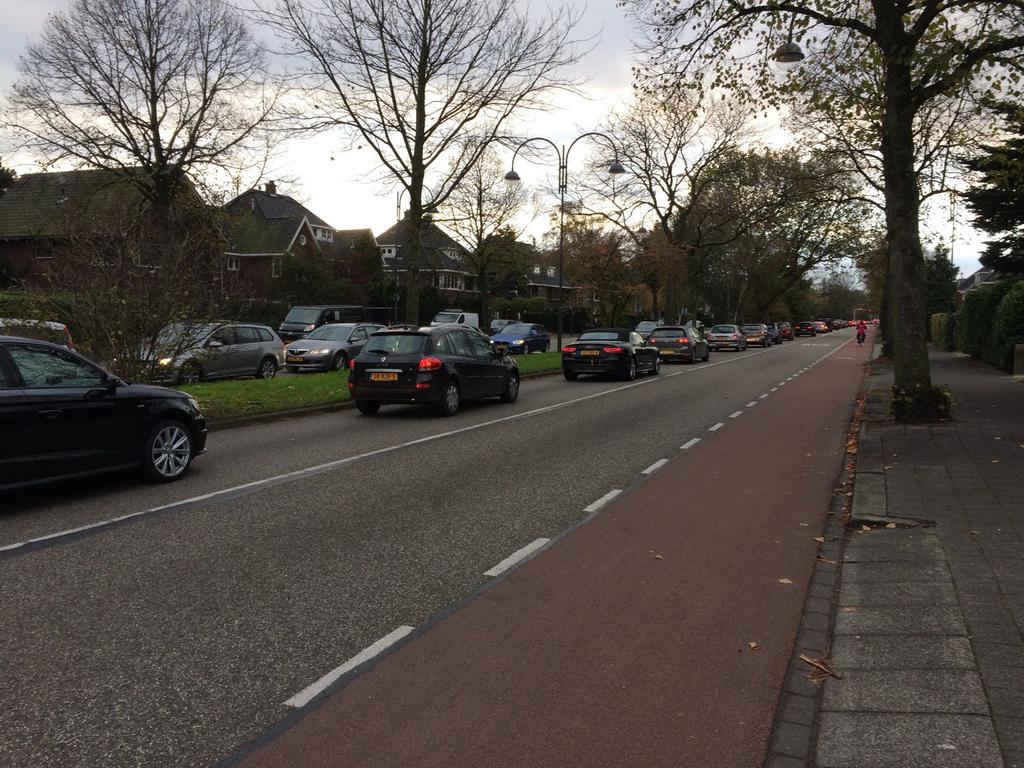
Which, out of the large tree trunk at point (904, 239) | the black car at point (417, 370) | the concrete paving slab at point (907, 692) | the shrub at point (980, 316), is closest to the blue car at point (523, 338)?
the shrub at point (980, 316)

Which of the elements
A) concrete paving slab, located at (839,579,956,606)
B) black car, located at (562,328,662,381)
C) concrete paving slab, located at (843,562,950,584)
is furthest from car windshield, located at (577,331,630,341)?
concrete paving slab, located at (839,579,956,606)

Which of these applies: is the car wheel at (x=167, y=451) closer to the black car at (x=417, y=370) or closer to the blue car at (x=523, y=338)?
the black car at (x=417, y=370)

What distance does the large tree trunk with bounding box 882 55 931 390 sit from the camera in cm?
1139

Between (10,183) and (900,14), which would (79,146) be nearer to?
(10,183)

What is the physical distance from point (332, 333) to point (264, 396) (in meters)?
9.20

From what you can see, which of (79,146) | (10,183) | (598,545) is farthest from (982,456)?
(10,183)

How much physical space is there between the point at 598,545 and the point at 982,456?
5.51 metres

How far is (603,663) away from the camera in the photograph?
377 cm

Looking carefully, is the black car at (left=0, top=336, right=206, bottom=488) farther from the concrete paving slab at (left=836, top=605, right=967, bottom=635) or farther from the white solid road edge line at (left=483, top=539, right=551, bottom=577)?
the concrete paving slab at (left=836, top=605, right=967, bottom=635)

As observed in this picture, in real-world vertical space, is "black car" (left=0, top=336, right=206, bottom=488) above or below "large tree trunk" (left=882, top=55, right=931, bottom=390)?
below

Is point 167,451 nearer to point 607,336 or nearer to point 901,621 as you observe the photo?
point 901,621

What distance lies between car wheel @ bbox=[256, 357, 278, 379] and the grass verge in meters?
2.11

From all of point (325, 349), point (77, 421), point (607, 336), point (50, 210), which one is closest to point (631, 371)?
point (607, 336)

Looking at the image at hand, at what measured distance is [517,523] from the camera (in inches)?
253
